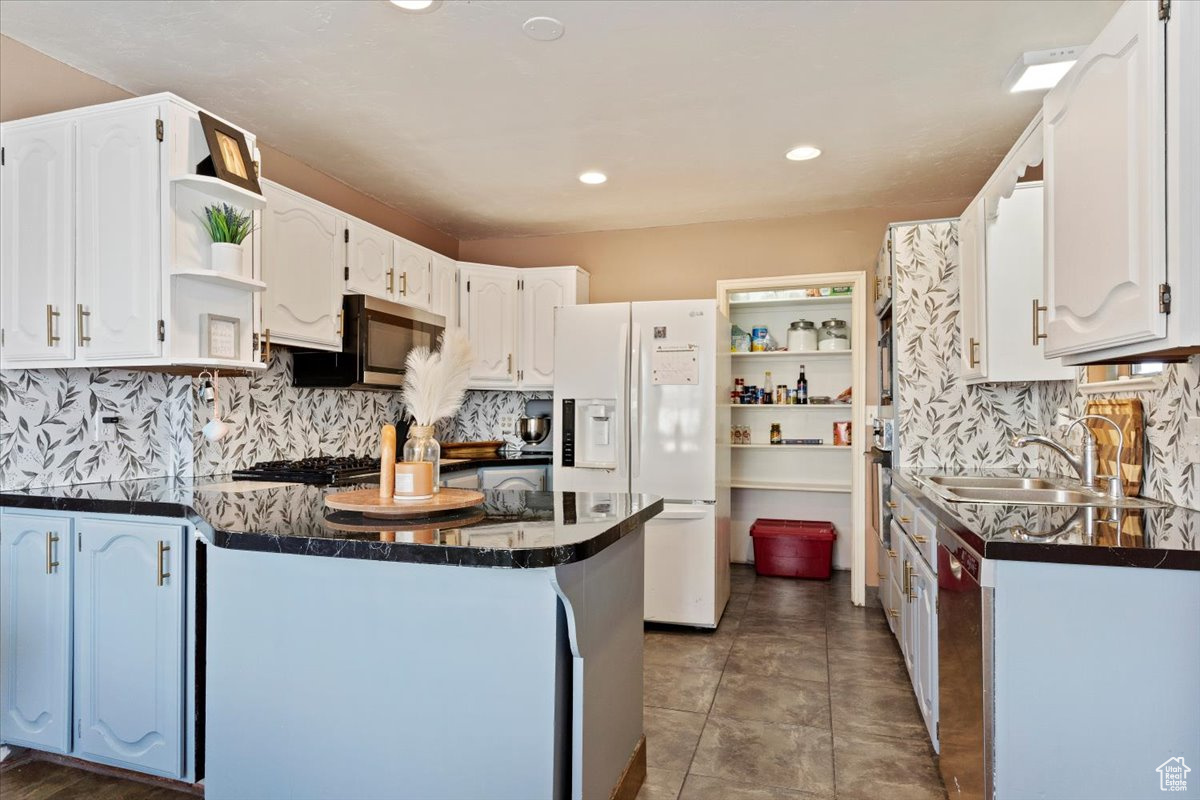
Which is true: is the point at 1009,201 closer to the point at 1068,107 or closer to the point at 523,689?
the point at 1068,107

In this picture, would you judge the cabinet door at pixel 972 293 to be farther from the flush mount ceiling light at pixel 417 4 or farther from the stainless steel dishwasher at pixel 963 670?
the flush mount ceiling light at pixel 417 4

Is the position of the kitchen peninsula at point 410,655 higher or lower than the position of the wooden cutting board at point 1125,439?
lower

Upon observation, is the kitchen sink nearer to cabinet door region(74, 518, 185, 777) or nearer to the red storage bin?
the red storage bin

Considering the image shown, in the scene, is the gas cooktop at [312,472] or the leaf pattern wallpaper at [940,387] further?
the leaf pattern wallpaper at [940,387]

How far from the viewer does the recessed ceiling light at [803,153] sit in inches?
135

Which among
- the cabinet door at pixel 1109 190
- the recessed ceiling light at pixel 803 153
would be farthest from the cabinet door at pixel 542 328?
the cabinet door at pixel 1109 190

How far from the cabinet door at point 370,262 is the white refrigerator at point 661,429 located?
40.3 inches

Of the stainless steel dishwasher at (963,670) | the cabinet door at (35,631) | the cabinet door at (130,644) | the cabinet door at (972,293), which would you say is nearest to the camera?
the stainless steel dishwasher at (963,670)

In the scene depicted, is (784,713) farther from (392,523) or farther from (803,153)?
(803,153)

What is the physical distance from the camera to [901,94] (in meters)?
2.86

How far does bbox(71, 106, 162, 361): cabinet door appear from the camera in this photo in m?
2.32

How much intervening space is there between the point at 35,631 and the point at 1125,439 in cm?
→ 357

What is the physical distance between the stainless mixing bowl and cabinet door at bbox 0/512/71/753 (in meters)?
2.79

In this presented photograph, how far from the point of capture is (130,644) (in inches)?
84.4
